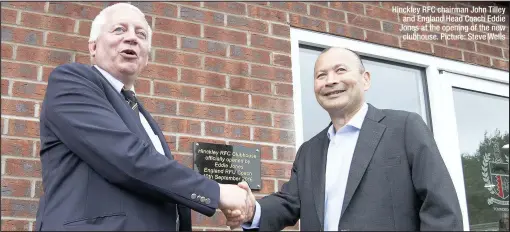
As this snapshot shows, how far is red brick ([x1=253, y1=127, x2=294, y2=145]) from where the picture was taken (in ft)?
12.2

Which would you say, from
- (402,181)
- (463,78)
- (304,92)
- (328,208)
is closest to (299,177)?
(328,208)

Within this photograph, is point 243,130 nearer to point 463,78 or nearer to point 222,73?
point 222,73

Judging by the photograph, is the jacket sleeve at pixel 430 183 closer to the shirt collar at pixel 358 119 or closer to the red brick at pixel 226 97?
the shirt collar at pixel 358 119

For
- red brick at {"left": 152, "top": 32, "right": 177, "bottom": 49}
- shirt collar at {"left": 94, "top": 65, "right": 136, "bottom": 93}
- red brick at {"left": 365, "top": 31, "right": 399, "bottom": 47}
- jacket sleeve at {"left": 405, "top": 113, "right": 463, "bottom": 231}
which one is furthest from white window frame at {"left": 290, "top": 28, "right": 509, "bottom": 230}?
shirt collar at {"left": 94, "top": 65, "right": 136, "bottom": 93}

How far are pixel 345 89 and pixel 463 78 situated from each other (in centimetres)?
211

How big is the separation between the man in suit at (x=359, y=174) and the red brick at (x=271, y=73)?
872mm

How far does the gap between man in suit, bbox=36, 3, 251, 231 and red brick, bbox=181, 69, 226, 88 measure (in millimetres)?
1112

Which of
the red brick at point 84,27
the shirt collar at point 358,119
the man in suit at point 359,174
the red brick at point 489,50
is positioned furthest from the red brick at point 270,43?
the red brick at point 489,50

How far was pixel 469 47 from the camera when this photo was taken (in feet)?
15.6

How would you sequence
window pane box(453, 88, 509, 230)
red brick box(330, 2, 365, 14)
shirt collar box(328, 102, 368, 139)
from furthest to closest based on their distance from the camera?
window pane box(453, 88, 509, 230), red brick box(330, 2, 365, 14), shirt collar box(328, 102, 368, 139)

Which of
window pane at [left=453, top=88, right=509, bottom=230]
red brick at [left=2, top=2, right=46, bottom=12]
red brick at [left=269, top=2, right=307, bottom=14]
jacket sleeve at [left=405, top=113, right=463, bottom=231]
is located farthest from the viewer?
window pane at [left=453, top=88, right=509, bottom=230]

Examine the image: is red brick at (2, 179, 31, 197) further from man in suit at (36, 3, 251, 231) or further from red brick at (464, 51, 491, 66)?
red brick at (464, 51, 491, 66)

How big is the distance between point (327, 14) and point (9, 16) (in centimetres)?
212

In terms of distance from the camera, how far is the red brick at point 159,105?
11.3 feet
